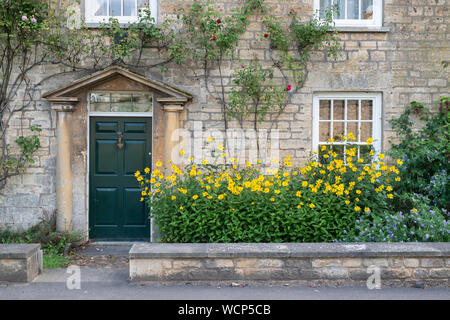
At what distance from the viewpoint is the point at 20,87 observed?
7.57m

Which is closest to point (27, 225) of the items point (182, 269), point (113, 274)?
point (113, 274)

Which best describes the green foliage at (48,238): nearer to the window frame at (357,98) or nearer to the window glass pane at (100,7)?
→ the window glass pane at (100,7)

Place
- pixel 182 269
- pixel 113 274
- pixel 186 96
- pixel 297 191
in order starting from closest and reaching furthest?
pixel 182 269 < pixel 113 274 < pixel 297 191 < pixel 186 96

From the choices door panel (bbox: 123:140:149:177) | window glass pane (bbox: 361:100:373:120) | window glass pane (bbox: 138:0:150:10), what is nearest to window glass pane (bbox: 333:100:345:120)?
window glass pane (bbox: 361:100:373:120)

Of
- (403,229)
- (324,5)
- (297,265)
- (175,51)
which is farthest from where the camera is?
(324,5)

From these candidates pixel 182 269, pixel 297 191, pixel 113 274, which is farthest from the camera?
pixel 297 191

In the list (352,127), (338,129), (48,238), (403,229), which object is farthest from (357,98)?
(48,238)

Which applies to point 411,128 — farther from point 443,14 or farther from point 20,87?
point 20,87

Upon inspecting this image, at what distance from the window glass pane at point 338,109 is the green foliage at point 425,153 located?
2.86 ft

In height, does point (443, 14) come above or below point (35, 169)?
above

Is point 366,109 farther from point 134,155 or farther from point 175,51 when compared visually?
point 134,155

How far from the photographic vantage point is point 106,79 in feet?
24.6

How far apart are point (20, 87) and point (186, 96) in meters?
2.77

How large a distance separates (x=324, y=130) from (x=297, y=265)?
3.57m
